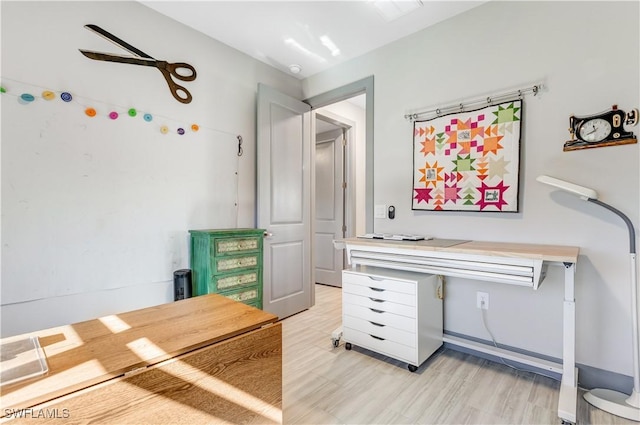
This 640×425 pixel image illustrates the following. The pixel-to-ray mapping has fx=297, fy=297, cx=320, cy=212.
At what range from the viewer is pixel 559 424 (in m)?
1.47

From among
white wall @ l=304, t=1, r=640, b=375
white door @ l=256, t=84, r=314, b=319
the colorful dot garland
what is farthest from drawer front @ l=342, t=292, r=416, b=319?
the colorful dot garland

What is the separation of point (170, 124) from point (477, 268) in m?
2.42

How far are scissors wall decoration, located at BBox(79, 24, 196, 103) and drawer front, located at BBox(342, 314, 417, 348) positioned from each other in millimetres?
2200

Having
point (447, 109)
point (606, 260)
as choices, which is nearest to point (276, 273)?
point (447, 109)

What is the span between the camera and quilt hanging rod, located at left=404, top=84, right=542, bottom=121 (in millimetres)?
1996

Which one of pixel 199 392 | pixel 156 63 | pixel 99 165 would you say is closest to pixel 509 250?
pixel 199 392

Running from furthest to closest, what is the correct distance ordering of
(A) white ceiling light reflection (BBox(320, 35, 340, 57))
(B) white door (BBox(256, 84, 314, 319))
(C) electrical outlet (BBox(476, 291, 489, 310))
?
(B) white door (BBox(256, 84, 314, 319)) < (A) white ceiling light reflection (BBox(320, 35, 340, 57)) < (C) electrical outlet (BBox(476, 291, 489, 310))

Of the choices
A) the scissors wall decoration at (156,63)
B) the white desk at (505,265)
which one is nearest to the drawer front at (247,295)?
the white desk at (505,265)

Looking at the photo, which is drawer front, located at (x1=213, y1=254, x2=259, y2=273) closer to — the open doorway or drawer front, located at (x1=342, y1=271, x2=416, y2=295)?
drawer front, located at (x1=342, y1=271, x2=416, y2=295)

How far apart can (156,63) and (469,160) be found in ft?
8.10

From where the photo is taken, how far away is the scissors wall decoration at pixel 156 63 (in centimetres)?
196

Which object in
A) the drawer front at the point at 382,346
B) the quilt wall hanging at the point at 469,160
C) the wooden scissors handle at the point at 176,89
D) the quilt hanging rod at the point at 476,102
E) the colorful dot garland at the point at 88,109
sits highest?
the wooden scissors handle at the point at 176,89

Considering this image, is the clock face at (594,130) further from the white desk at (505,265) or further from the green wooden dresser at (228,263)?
the green wooden dresser at (228,263)

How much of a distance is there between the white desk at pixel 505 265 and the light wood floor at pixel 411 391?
0.34ft
